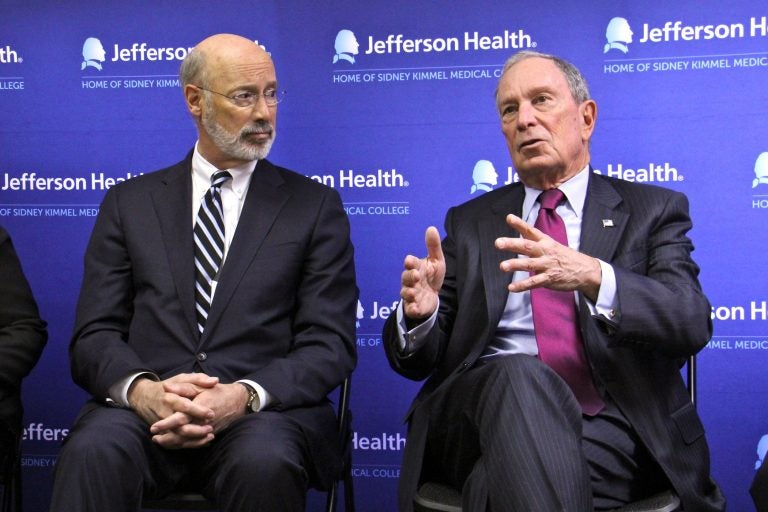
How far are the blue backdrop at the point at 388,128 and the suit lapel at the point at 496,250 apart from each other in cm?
90

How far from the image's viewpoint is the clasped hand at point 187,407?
2.93 metres

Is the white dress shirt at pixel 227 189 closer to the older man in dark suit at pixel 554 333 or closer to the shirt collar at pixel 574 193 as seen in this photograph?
the older man in dark suit at pixel 554 333

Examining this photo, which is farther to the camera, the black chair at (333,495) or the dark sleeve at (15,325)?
the dark sleeve at (15,325)

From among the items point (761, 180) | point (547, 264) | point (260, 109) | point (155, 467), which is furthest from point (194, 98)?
point (761, 180)

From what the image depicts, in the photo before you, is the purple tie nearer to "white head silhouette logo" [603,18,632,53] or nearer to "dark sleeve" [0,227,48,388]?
"white head silhouette logo" [603,18,632,53]

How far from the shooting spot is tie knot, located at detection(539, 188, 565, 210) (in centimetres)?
327

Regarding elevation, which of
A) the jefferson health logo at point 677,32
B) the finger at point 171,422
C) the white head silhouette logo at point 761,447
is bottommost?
the white head silhouette logo at point 761,447

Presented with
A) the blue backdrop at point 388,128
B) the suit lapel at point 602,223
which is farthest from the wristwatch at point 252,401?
the blue backdrop at point 388,128

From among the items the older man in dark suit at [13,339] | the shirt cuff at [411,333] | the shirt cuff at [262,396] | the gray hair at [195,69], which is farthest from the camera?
the gray hair at [195,69]

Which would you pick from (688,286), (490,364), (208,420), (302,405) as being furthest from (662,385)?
(208,420)

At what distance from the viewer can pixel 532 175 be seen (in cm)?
335

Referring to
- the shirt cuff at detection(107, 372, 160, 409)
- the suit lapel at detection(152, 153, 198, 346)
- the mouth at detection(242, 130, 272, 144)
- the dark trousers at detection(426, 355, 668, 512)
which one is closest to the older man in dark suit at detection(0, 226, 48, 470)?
the shirt cuff at detection(107, 372, 160, 409)

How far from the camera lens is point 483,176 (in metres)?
4.34

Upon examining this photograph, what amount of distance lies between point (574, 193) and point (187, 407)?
139 cm
